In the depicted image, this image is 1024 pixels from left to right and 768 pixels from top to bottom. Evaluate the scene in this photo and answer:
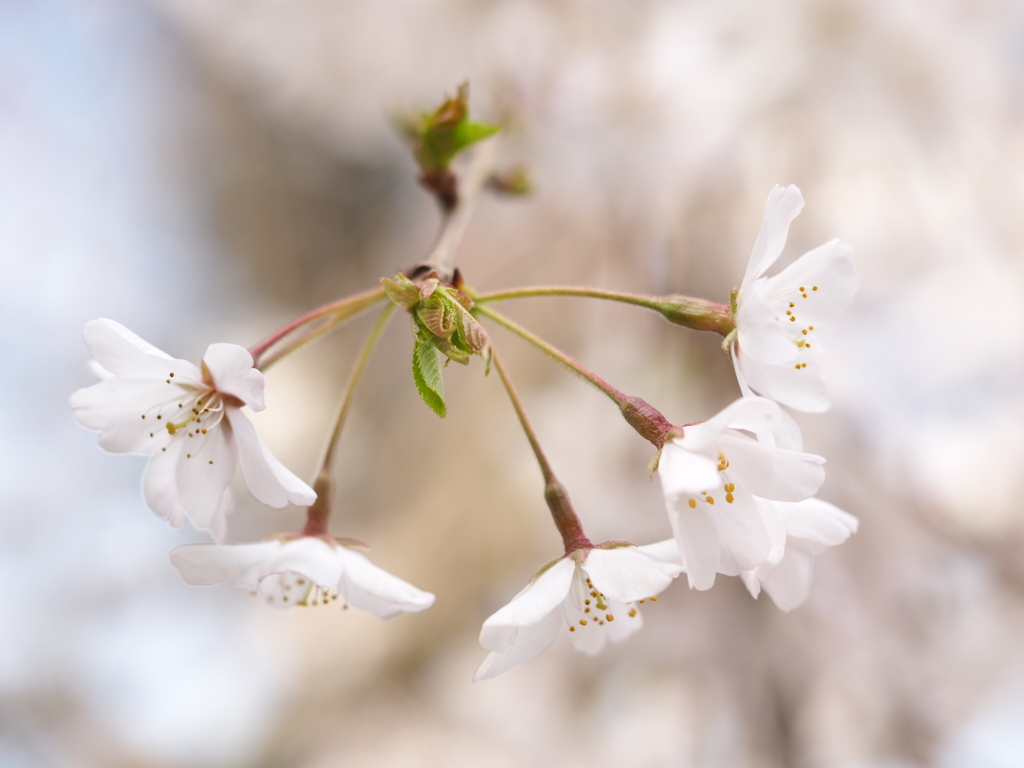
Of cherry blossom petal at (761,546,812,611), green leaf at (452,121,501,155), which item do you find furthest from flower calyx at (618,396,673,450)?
green leaf at (452,121,501,155)

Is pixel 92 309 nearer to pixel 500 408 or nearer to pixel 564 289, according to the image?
pixel 500 408

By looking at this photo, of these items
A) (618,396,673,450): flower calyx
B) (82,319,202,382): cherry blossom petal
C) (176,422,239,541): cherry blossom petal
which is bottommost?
(618,396,673,450): flower calyx

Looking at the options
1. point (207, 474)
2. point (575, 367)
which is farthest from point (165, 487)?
point (575, 367)

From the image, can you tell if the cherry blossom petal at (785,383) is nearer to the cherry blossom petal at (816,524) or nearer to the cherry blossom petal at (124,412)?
the cherry blossom petal at (816,524)

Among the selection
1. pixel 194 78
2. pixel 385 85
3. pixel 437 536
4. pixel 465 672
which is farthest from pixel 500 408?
pixel 194 78

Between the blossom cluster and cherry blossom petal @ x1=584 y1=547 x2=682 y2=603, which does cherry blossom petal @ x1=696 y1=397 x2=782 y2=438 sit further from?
cherry blossom petal @ x1=584 y1=547 x2=682 y2=603
